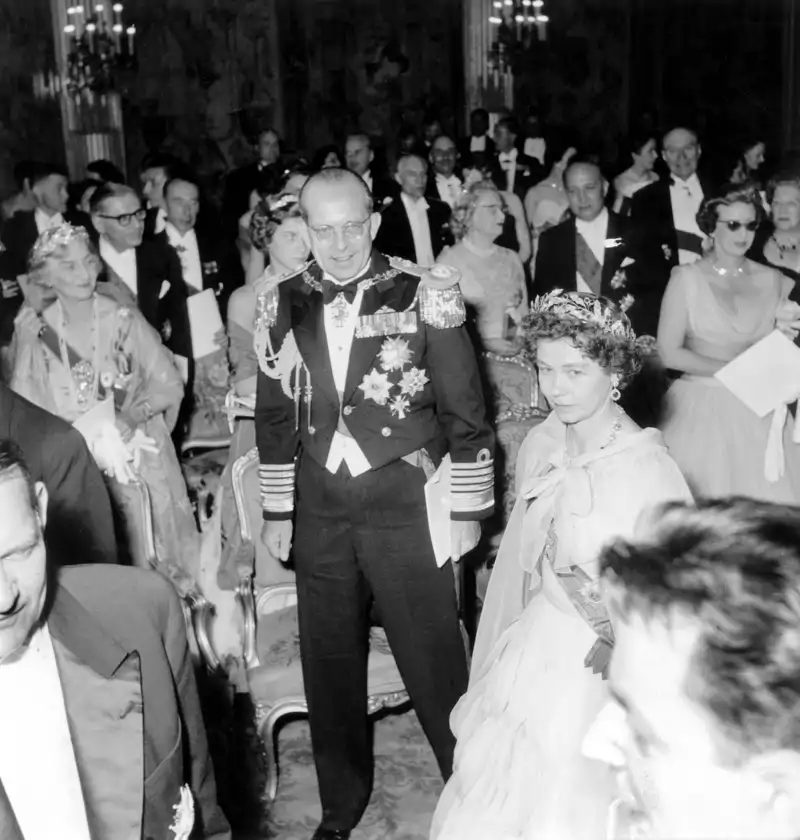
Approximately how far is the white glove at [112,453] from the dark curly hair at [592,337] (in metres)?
1.89

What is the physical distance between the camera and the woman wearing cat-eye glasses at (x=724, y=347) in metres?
3.89

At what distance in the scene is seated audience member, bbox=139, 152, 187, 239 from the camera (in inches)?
264

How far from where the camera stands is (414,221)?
7266mm

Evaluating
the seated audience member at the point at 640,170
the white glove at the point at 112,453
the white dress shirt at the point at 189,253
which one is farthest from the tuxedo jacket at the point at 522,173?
the white glove at the point at 112,453

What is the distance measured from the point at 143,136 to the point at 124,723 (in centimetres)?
990

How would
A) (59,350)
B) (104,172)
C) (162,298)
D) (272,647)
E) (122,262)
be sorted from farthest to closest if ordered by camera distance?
1. (104,172)
2. (162,298)
3. (122,262)
4. (59,350)
5. (272,647)

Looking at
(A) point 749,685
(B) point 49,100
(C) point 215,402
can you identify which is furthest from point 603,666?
(B) point 49,100

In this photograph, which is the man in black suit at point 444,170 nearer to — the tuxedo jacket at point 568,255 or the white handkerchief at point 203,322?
the tuxedo jacket at point 568,255

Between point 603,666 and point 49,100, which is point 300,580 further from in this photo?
point 49,100

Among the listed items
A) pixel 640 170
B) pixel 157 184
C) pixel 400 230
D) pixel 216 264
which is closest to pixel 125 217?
pixel 216 264

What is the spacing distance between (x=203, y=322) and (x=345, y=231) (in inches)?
102

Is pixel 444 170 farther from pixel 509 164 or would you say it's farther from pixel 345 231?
pixel 345 231

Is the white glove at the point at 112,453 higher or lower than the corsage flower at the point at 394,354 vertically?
lower

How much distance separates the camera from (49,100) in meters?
9.35
